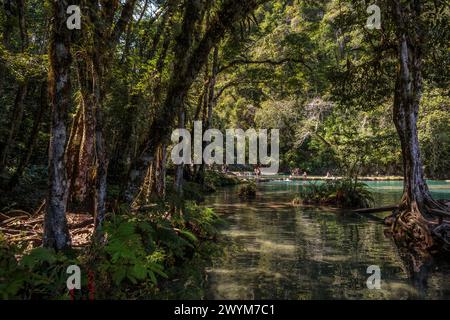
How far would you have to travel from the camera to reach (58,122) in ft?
20.1

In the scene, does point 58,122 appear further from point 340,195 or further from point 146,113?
point 340,195

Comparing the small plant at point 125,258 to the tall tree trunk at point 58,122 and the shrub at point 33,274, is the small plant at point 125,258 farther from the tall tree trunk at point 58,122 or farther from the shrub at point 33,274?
the tall tree trunk at point 58,122

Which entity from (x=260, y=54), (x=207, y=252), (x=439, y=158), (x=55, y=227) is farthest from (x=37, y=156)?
(x=439, y=158)

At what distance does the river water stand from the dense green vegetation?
38.4 inches

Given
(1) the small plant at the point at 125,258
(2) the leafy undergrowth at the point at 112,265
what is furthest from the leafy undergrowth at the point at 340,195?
(1) the small plant at the point at 125,258

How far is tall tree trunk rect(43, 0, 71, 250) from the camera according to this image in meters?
5.99

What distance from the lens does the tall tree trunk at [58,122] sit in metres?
5.99

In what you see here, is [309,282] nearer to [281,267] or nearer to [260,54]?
[281,267]

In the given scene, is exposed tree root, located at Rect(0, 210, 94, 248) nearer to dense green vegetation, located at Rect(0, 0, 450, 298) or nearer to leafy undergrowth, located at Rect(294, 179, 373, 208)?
dense green vegetation, located at Rect(0, 0, 450, 298)

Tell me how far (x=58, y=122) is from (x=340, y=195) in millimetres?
18160

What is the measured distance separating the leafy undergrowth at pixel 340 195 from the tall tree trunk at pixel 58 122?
58.2 feet

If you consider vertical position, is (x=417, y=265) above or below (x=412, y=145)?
below

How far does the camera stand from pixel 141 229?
25.1 ft

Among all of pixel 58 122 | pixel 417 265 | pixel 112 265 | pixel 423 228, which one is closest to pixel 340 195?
pixel 423 228
